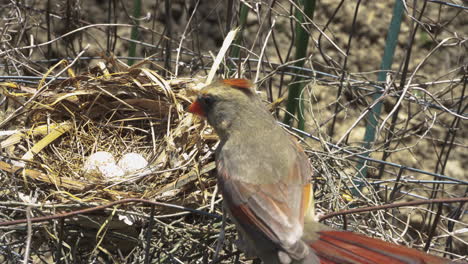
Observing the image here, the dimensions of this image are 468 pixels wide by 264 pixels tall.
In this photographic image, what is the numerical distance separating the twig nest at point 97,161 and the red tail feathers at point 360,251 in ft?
3.79

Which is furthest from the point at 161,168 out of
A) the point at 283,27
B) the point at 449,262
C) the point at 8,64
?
the point at 283,27

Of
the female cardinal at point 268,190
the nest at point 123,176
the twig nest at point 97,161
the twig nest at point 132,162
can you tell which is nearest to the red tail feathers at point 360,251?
the female cardinal at point 268,190

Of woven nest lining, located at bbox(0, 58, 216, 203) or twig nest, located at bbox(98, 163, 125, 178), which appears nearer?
A: woven nest lining, located at bbox(0, 58, 216, 203)

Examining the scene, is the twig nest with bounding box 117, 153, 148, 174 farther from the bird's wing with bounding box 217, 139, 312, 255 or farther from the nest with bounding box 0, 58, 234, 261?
the bird's wing with bounding box 217, 139, 312, 255

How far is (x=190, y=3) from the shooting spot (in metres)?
5.35

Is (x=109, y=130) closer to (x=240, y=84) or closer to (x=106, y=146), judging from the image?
(x=106, y=146)

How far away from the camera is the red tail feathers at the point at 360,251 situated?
195 centimetres

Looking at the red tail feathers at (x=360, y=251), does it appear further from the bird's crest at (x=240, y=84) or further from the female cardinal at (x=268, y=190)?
the bird's crest at (x=240, y=84)

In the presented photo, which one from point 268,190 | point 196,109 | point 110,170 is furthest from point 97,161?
point 268,190

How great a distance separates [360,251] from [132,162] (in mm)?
1303

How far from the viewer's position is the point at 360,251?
81.4 inches

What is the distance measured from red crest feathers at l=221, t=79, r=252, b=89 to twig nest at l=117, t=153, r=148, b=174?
0.58 meters

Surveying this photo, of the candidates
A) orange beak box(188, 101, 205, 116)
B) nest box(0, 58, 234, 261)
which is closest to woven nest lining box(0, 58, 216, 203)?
nest box(0, 58, 234, 261)

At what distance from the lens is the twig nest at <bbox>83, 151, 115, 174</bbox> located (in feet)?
9.81
